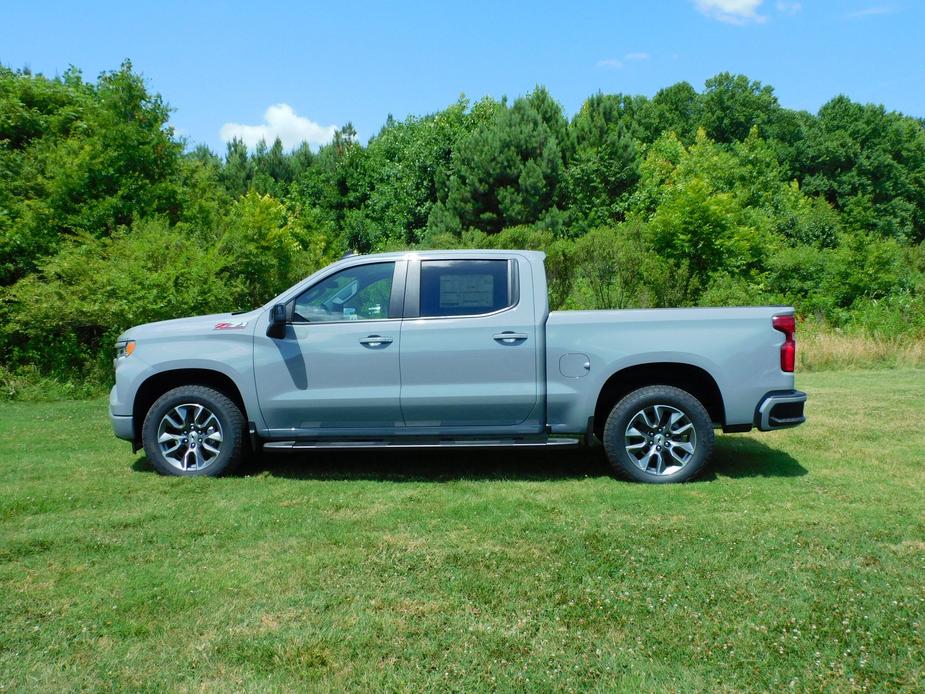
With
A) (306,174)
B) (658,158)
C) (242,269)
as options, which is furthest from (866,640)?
(658,158)

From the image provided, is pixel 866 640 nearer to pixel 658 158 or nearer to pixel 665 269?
pixel 665 269

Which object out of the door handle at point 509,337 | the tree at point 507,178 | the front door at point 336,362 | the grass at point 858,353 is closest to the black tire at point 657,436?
the door handle at point 509,337

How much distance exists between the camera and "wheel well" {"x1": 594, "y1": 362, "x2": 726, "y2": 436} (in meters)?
6.72

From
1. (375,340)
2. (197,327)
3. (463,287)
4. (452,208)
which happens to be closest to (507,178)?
(452,208)

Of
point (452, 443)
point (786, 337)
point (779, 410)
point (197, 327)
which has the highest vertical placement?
point (197, 327)

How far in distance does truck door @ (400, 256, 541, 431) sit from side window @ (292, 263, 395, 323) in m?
0.26

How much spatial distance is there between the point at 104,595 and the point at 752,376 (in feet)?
15.9

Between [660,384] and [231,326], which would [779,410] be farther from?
[231,326]

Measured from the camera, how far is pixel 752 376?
21.2 feet

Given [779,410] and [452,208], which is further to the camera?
[452,208]

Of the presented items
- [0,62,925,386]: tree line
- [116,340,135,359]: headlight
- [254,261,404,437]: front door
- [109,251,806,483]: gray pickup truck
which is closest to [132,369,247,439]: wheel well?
[109,251,806,483]: gray pickup truck

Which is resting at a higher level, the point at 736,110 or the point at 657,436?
the point at 736,110

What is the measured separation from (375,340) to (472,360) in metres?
0.81

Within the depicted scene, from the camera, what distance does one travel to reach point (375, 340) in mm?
6625
